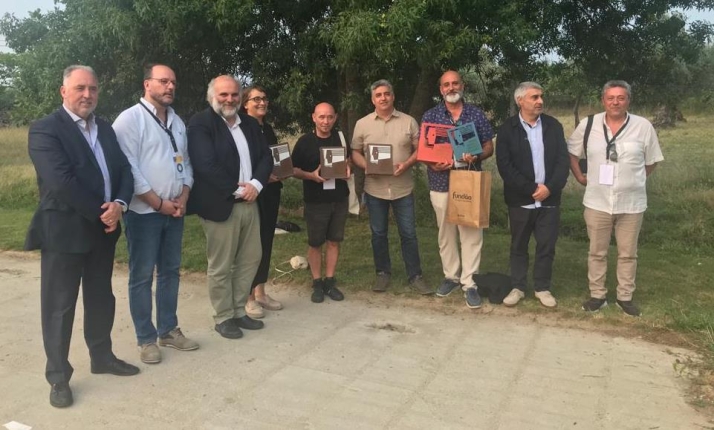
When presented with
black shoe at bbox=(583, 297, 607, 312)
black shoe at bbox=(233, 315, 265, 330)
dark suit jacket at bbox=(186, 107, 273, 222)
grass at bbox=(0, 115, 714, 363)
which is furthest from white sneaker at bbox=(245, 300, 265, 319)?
black shoe at bbox=(583, 297, 607, 312)

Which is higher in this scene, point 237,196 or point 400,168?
point 400,168

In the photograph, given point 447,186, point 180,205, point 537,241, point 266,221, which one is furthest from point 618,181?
point 180,205

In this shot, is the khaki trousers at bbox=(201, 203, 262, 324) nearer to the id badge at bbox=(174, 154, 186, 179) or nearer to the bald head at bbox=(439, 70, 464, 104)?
the id badge at bbox=(174, 154, 186, 179)

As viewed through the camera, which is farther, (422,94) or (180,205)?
(422,94)

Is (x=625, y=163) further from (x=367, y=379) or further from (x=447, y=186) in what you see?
(x=367, y=379)

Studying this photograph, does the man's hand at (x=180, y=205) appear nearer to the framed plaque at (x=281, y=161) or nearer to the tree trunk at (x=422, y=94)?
the framed plaque at (x=281, y=161)

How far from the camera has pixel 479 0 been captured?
19.0 ft

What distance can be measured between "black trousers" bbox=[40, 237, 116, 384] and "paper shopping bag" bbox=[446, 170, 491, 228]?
2.81 meters

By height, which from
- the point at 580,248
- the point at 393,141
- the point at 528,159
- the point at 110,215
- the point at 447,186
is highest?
the point at 393,141

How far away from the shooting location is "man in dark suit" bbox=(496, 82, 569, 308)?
16.6 ft

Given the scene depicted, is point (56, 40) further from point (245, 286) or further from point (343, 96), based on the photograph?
point (245, 286)

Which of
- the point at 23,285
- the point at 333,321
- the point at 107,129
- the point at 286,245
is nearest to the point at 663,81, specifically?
the point at 286,245

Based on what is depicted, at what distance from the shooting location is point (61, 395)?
3.51 m

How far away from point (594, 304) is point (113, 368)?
388 centimetres
